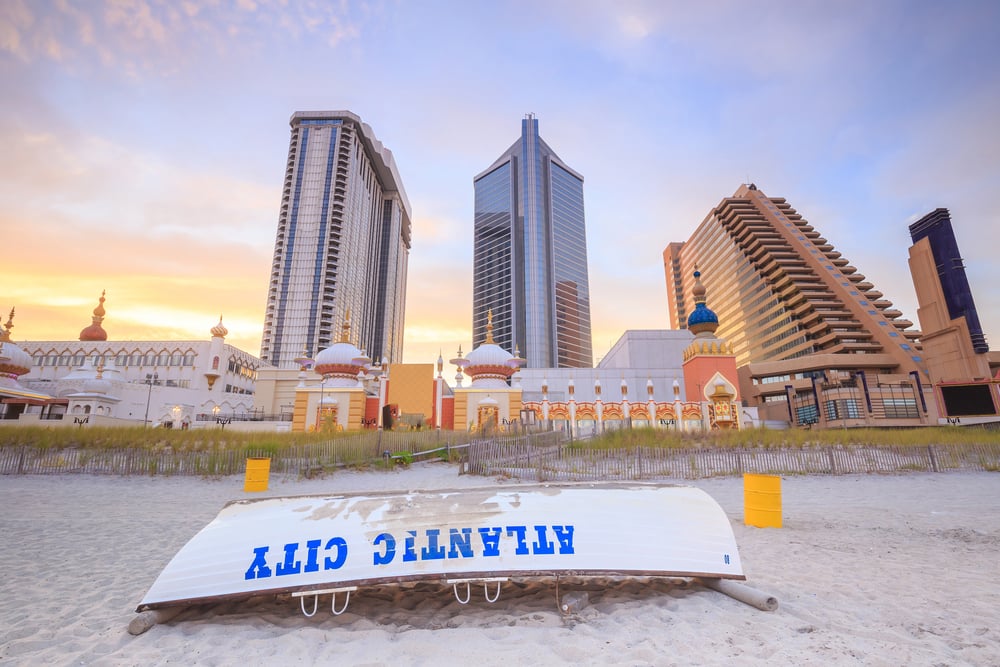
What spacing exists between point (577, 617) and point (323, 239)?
76.1m

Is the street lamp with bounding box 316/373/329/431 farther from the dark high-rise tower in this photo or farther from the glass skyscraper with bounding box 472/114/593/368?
the glass skyscraper with bounding box 472/114/593/368

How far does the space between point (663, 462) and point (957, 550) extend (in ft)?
27.4

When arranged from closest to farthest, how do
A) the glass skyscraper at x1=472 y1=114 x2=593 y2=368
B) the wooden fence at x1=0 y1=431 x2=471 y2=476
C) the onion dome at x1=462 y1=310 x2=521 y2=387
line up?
1. the wooden fence at x1=0 y1=431 x2=471 y2=476
2. the onion dome at x1=462 y1=310 x2=521 y2=387
3. the glass skyscraper at x1=472 y1=114 x2=593 y2=368

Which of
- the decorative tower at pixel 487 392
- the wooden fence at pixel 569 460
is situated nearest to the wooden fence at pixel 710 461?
the wooden fence at pixel 569 460

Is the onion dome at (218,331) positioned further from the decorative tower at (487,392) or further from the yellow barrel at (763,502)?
the yellow barrel at (763,502)

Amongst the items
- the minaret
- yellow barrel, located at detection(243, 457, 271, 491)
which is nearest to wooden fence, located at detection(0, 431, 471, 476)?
yellow barrel, located at detection(243, 457, 271, 491)

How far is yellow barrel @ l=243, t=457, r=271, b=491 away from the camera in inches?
516

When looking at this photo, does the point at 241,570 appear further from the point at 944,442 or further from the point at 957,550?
the point at 944,442

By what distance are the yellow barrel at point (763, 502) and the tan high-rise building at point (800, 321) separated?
2389 cm

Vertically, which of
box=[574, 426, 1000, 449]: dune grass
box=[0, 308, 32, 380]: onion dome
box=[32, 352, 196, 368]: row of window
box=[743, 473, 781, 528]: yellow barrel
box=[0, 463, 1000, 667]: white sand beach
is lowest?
box=[0, 463, 1000, 667]: white sand beach

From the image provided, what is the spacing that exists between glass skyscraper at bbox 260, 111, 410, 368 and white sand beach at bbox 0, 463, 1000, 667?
6327 centimetres

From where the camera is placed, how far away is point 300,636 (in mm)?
3943

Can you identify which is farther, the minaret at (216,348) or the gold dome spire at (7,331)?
the minaret at (216,348)

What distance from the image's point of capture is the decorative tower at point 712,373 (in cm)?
2708
